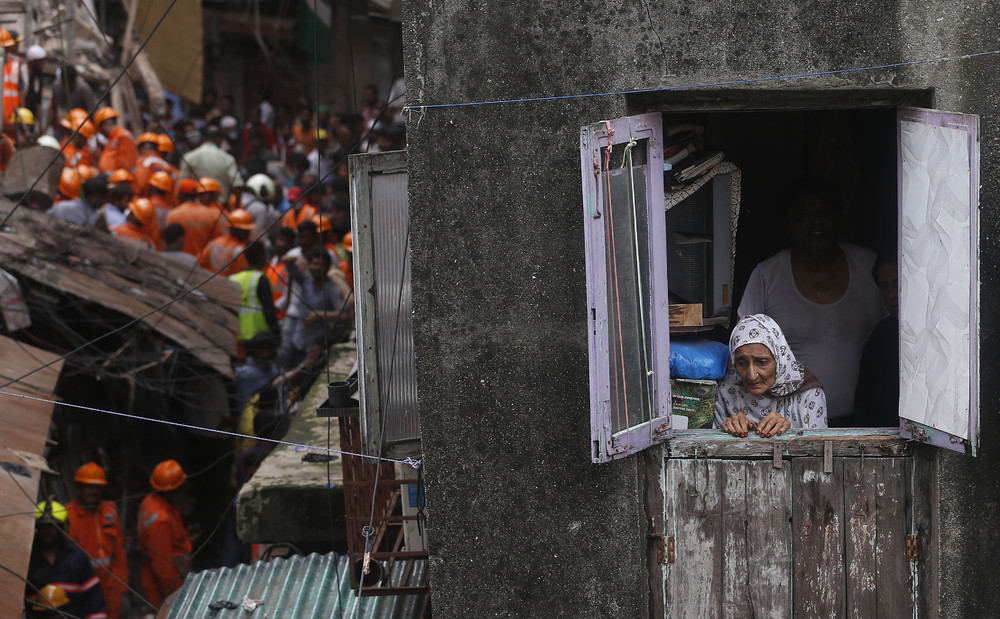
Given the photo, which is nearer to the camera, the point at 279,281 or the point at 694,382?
the point at 694,382

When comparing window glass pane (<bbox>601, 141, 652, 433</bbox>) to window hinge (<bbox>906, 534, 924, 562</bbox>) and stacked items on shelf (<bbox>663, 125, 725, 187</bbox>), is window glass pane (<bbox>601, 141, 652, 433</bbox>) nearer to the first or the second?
stacked items on shelf (<bbox>663, 125, 725, 187</bbox>)

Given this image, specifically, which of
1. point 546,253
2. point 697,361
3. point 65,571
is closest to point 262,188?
point 65,571

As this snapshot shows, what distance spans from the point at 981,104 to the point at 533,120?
1.76m

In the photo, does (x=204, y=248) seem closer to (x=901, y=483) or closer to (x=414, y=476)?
(x=414, y=476)

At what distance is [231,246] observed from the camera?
10.9 m

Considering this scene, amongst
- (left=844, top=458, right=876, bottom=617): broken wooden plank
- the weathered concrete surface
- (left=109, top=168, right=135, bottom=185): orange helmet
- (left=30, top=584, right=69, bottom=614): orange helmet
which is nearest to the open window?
(left=844, top=458, right=876, bottom=617): broken wooden plank

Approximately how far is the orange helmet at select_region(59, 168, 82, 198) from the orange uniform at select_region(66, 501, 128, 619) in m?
5.40

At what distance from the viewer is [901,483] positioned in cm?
429

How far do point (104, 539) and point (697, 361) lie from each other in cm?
591

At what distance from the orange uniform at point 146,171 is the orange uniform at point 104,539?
5715 millimetres

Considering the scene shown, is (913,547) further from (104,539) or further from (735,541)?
(104,539)

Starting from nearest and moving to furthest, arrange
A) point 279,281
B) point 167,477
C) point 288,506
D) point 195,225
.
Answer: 1. point 288,506
2. point 167,477
3. point 279,281
4. point 195,225

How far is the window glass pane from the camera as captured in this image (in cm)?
397

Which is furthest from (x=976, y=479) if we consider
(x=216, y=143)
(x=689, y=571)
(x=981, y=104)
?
(x=216, y=143)
